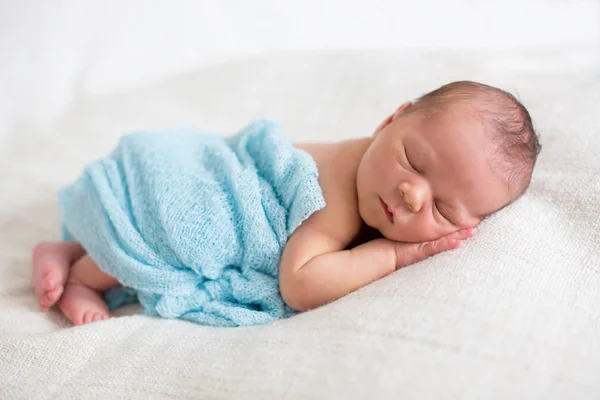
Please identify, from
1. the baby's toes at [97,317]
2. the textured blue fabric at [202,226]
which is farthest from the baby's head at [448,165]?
the baby's toes at [97,317]

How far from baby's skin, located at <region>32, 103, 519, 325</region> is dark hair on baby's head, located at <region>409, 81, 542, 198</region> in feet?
0.06

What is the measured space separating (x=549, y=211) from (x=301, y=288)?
0.50 m

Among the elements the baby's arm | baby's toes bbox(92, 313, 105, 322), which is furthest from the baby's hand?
baby's toes bbox(92, 313, 105, 322)

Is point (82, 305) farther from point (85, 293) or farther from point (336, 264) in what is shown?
point (336, 264)

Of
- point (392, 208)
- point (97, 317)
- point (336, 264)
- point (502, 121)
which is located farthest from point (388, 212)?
point (97, 317)

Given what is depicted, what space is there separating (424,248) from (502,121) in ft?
0.84

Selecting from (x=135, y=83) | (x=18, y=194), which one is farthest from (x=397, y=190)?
(x=135, y=83)

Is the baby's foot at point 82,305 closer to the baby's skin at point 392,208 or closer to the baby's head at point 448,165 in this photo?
the baby's skin at point 392,208

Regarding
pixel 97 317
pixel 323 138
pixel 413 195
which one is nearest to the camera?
pixel 413 195

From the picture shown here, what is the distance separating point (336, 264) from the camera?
3.37 feet

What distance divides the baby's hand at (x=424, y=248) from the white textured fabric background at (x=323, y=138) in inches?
1.6

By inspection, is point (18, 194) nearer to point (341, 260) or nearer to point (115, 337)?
point (115, 337)

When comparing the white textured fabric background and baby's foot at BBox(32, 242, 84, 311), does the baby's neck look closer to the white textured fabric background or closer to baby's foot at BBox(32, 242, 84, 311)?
the white textured fabric background

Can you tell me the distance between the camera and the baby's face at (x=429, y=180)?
3.27ft
